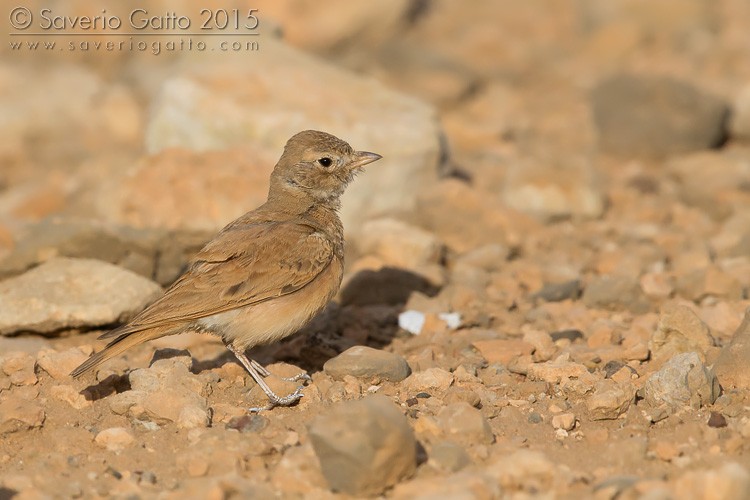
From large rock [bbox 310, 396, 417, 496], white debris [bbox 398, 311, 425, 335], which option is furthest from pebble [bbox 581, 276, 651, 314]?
large rock [bbox 310, 396, 417, 496]

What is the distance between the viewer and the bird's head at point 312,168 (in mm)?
7410

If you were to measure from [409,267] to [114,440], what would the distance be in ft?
13.4

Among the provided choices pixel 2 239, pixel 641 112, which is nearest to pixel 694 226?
pixel 641 112

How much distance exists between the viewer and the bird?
6246 mm

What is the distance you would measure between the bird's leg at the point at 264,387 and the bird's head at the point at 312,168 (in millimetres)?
1492

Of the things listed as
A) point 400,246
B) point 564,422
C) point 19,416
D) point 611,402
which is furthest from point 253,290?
point 400,246

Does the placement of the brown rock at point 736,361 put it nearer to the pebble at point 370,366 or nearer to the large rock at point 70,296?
the pebble at point 370,366

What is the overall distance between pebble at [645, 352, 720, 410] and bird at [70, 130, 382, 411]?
2.32 m

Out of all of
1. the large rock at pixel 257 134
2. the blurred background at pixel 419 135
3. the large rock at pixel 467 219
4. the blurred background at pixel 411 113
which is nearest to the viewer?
the blurred background at pixel 419 135

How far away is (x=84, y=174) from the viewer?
12680 millimetres

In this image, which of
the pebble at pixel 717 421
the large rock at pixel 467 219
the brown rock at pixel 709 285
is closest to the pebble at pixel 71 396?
the pebble at pixel 717 421

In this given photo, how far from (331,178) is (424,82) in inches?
318

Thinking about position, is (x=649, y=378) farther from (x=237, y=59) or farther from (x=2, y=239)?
(x=237, y=59)

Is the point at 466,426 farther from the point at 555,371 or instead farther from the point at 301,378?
the point at 301,378
